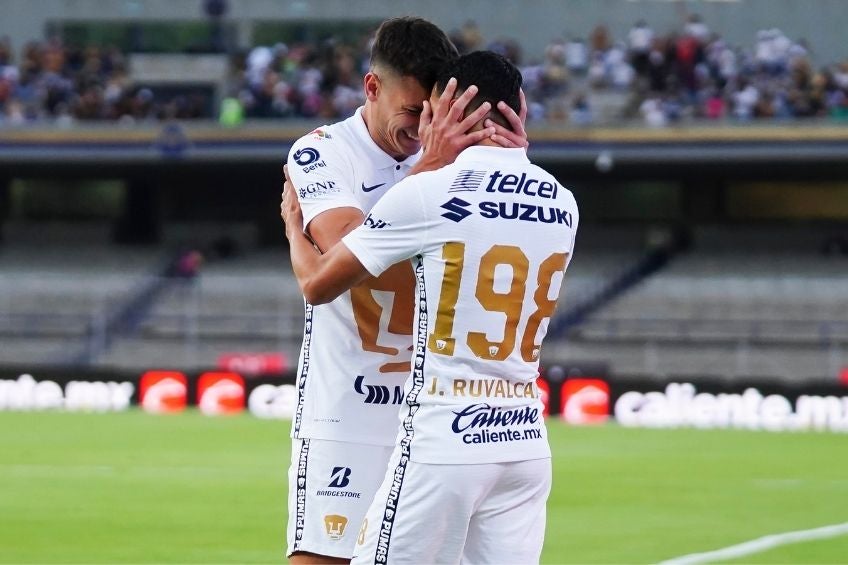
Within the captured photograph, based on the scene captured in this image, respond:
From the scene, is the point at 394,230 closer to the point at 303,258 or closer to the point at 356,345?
the point at 303,258

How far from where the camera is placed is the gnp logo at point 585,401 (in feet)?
67.5

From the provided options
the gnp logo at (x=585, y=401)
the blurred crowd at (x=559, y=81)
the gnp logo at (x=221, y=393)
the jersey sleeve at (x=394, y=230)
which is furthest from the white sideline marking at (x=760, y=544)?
the blurred crowd at (x=559, y=81)

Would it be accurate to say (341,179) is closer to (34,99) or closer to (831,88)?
(831,88)

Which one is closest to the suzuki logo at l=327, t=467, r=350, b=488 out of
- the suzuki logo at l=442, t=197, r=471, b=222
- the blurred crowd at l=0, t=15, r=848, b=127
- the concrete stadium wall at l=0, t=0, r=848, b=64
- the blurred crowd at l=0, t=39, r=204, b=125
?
the suzuki logo at l=442, t=197, r=471, b=222

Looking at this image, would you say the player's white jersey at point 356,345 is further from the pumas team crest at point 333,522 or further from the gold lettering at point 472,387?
the gold lettering at point 472,387

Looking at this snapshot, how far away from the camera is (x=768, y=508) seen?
11.8 metres

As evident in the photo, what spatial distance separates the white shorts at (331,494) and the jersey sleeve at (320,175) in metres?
0.75

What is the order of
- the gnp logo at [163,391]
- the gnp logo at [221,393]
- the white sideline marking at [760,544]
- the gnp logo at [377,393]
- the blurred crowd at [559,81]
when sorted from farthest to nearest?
the blurred crowd at [559,81], the gnp logo at [163,391], the gnp logo at [221,393], the white sideline marking at [760,544], the gnp logo at [377,393]

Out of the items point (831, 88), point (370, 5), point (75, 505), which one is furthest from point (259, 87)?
point (75, 505)

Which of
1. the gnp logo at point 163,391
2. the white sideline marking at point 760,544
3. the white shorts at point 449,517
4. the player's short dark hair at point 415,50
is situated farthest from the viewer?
the gnp logo at point 163,391

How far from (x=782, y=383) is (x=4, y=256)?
21.5 metres

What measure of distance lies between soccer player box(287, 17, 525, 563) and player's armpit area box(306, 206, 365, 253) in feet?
0.31

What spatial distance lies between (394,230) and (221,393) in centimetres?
1806

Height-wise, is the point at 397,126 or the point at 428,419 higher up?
the point at 397,126
